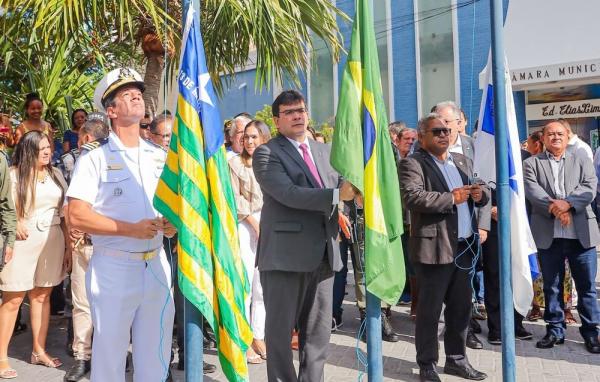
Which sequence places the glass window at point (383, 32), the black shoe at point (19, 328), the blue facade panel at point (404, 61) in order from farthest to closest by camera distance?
the glass window at point (383, 32), the blue facade panel at point (404, 61), the black shoe at point (19, 328)

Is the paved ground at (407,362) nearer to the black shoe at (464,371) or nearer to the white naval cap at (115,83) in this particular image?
the black shoe at (464,371)

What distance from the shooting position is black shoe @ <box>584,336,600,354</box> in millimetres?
5027

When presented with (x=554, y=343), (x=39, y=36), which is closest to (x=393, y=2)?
(x=39, y=36)

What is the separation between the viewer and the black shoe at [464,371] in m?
4.44

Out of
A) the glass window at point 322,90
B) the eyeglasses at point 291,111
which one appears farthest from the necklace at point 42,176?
the glass window at point 322,90

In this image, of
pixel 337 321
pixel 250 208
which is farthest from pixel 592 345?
pixel 250 208

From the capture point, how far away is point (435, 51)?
2066 cm

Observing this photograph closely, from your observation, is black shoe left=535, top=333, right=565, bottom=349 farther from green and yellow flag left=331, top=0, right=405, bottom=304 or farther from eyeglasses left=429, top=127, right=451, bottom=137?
green and yellow flag left=331, top=0, right=405, bottom=304

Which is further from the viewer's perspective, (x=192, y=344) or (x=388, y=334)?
(x=388, y=334)

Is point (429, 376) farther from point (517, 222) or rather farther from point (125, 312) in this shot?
point (125, 312)

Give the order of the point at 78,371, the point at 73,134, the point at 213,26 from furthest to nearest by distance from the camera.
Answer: the point at 213,26 → the point at 73,134 → the point at 78,371

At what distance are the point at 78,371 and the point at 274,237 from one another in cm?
214

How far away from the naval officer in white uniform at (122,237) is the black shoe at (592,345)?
369cm

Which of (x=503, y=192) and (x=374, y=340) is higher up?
(x=503, y=192)
